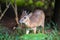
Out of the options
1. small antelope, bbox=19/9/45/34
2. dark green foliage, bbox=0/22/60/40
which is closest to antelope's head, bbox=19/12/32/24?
small antelope, bbox=19/9/45/34

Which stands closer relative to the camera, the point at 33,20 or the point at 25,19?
the point at 25,19

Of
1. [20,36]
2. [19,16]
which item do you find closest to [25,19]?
→ [20,36]

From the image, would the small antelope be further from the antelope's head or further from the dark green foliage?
the dark green foliage

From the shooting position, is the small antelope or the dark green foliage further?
the small antelope

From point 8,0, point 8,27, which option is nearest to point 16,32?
point 8,27

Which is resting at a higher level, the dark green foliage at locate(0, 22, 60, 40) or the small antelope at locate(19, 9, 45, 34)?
the small antelope at locate(19, 9, 45, 34)

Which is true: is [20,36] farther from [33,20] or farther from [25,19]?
[33,20]

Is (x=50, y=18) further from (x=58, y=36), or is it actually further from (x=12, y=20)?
(x=58, y=36)

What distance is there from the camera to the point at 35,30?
739 centimetres

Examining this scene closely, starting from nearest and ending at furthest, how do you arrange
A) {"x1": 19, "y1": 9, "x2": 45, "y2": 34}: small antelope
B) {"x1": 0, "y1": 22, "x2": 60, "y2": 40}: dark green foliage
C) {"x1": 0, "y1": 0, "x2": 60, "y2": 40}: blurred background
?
{"x1": 0, "y1": 22, "x2": 60, "y2": 40}: dark green foliage, {"x1": 19, "y1": 9, "x2": 45, "y2": 34}: small antelope, {"x1": 0, "y1": 0, "x2": 60, "y2": 40}: blurred background

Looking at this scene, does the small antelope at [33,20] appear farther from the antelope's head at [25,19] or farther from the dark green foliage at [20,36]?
the dark green foliage at [20,36]

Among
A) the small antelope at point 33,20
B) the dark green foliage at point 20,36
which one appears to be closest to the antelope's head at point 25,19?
the small antelope at point 33,20

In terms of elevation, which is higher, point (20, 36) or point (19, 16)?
point (19, 16)

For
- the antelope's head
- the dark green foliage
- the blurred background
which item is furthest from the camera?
the blurred background
